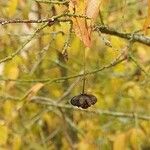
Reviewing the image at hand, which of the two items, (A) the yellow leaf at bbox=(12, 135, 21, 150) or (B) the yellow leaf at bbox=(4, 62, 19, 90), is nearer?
(B) the yellow leaf at bbox=(4, 62, 19, 90)

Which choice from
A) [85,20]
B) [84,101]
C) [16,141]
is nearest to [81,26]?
[85,20]

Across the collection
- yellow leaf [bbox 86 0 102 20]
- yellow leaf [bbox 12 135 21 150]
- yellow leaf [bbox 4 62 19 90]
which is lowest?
yellow leaf [bbox 12 135 21 150]

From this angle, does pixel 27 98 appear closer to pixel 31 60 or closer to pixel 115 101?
pixel 31 60

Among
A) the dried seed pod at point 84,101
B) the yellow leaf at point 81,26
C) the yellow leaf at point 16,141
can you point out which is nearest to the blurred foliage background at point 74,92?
the yellow leaf at point 16,141

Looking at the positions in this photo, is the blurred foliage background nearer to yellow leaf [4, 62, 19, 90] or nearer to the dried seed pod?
yellow leaf [4, 62, 19, 90]

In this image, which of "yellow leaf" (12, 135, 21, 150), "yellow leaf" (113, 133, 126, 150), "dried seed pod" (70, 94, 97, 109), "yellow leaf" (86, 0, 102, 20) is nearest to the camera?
"yellow leaf" (86, 0, 102, 20)

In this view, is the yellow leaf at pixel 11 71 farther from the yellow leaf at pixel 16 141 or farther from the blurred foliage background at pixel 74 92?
the yellow leaf at pixel 16 141

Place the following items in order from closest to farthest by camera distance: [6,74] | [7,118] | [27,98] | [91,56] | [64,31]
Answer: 1. [64,31]
2. [27,98]
3. [6,74]
4. [7,118]
5. [91,56]

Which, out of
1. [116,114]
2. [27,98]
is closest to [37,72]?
[116,114]

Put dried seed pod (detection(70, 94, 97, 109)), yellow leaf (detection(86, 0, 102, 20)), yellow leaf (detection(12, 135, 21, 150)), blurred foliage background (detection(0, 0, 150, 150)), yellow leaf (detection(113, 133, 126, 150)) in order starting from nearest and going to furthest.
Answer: yellow leaf (detection(86, 0, 102, 20)), dried seed pod (detection(70, 94, 97, 109)), yellow leaf (detection(113, 133, 126, 150)), yellow leaf (detection(12, 135, 21, 150)), blurred foliage background (detection(0, 0, 150, 150))

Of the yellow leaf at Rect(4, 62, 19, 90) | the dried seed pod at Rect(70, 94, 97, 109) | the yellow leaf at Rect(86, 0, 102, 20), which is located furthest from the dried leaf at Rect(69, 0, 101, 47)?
the yellow leaf at Rect(4, 62, 19, 90)

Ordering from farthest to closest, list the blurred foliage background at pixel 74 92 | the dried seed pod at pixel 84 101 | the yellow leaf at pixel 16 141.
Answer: the blurred foliage background at pixel 74 92 < the yellow leaf at pixel 16 141 < the dried seed pod at pixel 84 101
